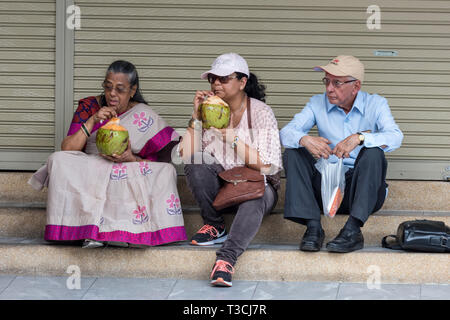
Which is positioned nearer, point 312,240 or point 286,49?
point 312,240

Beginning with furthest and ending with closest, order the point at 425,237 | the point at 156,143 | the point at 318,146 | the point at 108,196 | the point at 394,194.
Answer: the point at 394,194 → the point at 156,143 → the point at 108,196 → the point at 318,146 → the point at 425,237

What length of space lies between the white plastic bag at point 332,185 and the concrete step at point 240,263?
30 cm

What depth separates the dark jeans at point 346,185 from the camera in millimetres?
4703

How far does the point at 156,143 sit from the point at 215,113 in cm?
61

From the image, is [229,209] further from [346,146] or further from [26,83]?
[26,83]

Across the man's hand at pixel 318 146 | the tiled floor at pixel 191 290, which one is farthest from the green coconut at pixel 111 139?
the man's hand at pixel 318 146

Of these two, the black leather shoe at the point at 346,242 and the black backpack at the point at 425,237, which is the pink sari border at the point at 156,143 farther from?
the black backpack at the point at 425,237

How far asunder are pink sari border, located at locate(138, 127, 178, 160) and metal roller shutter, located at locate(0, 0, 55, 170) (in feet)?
3.92

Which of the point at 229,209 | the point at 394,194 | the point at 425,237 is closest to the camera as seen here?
the point at 425,237

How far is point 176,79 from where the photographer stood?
19.8ft

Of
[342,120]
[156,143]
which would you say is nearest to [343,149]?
[342,120]

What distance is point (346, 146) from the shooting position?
186 inches

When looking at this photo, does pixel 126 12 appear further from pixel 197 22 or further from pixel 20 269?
pixel 20 269
